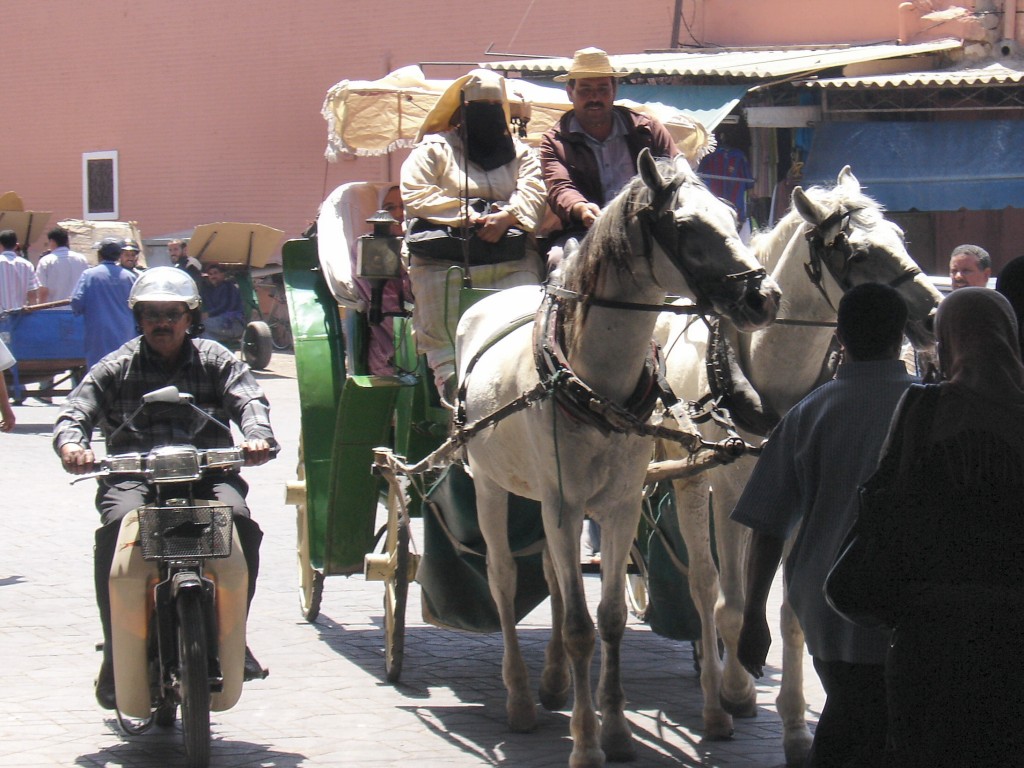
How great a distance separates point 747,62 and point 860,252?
486 inches

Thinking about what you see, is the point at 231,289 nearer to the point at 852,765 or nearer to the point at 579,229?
the point at 579,229

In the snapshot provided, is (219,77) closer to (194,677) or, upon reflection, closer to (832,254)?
(832,254)

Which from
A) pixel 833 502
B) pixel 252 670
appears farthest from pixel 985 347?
pixel 252 670

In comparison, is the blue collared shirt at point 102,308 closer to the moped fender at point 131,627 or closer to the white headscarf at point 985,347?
the moped fender at point 131,627

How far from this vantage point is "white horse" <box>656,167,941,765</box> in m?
5.52

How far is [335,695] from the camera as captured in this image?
6.60 metres

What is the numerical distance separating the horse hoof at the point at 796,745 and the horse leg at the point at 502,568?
114cm

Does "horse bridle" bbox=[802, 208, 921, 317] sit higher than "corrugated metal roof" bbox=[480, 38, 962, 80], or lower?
lower

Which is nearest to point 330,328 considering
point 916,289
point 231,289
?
point 916,289

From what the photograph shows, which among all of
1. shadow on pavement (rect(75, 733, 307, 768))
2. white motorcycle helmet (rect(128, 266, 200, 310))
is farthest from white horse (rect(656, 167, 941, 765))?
white motorcycle helmet (rect(128, 266, 200, 310))

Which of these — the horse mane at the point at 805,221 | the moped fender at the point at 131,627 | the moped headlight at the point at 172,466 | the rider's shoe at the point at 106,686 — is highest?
the horse mane at the point at 805,221

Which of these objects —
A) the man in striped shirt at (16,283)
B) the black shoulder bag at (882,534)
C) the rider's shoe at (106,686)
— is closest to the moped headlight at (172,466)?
the rider's shoe at (106,686)

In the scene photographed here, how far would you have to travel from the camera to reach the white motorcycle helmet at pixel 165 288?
18.7 ft

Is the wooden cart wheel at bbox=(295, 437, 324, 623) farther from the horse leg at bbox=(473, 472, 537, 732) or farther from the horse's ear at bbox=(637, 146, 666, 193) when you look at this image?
the horse's ear at bbox=(637, 146, 666, 193)
